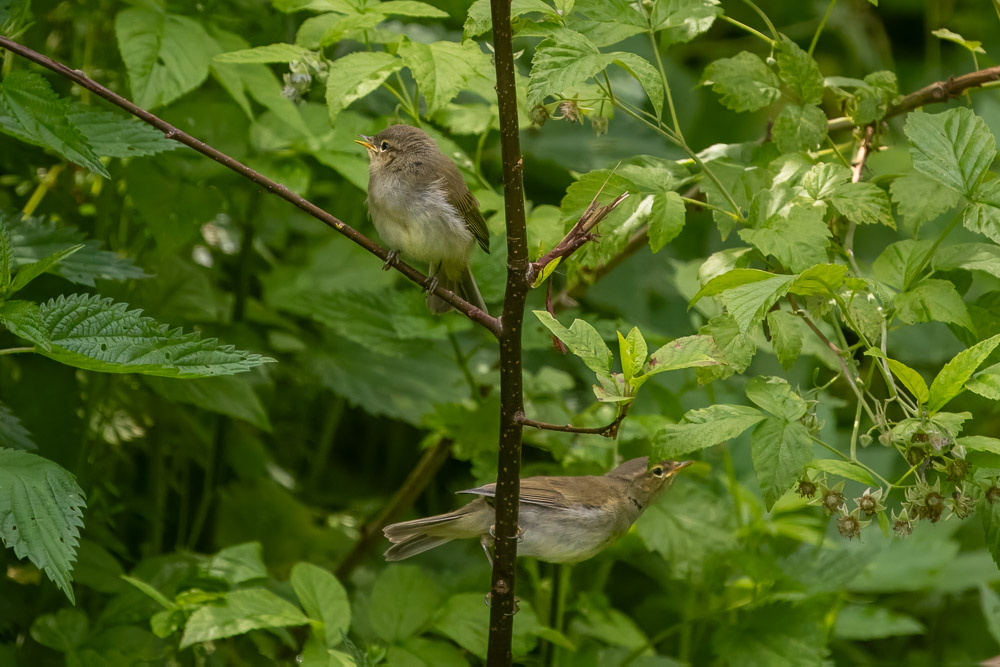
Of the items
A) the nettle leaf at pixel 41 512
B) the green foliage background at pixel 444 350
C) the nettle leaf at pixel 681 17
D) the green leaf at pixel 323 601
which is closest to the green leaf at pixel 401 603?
the green foliage background at pixel 444 350

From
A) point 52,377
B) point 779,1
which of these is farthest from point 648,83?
point 779,1

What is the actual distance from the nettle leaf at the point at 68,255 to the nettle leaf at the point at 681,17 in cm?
130

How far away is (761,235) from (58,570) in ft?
4.60

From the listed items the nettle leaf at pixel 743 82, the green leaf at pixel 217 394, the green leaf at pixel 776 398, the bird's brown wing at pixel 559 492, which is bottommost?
the bird's brown wing at pixel 559 492

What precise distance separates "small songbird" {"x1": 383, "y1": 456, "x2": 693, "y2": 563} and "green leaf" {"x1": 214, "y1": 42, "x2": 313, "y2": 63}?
1121 millimetres

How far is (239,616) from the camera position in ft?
7.53

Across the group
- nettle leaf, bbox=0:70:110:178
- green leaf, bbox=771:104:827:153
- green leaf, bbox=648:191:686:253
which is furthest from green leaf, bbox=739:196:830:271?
nettle leaf, bbox=0:70:110:178

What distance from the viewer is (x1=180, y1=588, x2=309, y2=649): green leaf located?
2248mm

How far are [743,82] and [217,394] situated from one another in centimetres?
165

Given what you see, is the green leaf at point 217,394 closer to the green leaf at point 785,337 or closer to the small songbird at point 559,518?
the small songbird at point 559,518

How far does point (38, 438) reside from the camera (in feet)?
8.94

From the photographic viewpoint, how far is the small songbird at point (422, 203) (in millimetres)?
2773

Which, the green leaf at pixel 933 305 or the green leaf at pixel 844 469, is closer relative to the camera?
the green leaf at pixel 844 469

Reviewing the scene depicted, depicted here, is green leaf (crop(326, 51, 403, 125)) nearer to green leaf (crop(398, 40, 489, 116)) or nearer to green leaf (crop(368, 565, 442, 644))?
green leaf (crop(398, 40, 489, 116))
